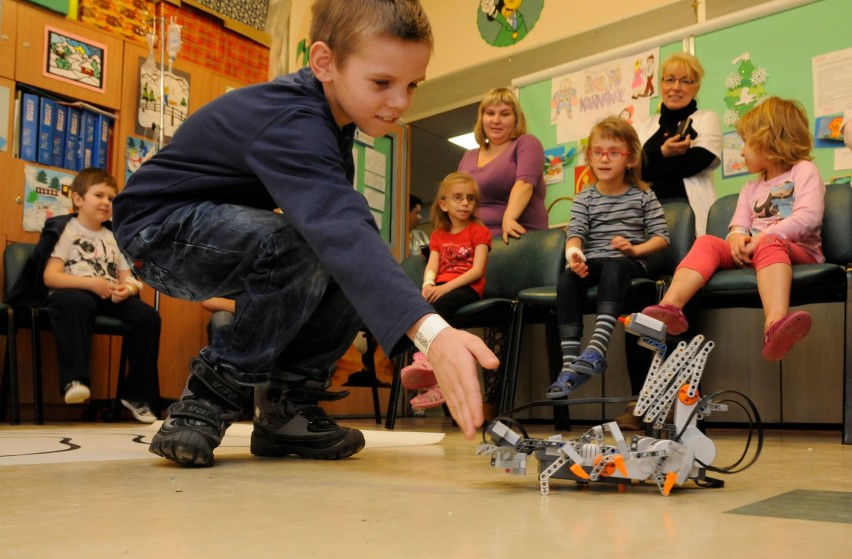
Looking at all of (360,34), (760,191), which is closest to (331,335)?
(360,34)

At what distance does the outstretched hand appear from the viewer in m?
0.78

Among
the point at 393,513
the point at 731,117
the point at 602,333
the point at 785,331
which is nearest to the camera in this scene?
the point at 393,513

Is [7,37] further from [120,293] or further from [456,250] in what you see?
[456,250]

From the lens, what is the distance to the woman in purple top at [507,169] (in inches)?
126

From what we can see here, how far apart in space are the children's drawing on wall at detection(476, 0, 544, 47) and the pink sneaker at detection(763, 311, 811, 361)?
3.12 metres

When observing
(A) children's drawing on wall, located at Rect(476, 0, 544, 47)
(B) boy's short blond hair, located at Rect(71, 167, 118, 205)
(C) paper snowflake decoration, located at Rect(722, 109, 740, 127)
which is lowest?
(B) boy's short blond hair, located at Rect(71, 167, 118, 205)

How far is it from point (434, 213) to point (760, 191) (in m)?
1.27

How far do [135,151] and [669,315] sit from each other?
286 cm

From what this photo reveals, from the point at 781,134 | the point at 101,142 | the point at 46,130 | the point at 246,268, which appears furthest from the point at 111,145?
the point at 781,134

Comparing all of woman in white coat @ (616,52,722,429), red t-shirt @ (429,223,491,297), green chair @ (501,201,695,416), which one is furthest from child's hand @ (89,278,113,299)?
woman in white coat @ (616,52,722,429)

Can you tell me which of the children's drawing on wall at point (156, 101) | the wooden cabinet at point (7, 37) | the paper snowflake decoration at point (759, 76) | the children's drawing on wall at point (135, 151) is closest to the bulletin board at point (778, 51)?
the paper snowflake decoration at point (759, 76)

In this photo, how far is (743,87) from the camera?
3523 millimetres

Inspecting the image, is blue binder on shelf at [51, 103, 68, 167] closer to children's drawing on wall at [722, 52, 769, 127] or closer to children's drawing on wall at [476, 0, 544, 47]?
children's drawing on wall at [476, 0, 544, 47]

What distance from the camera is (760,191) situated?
8.39ft
